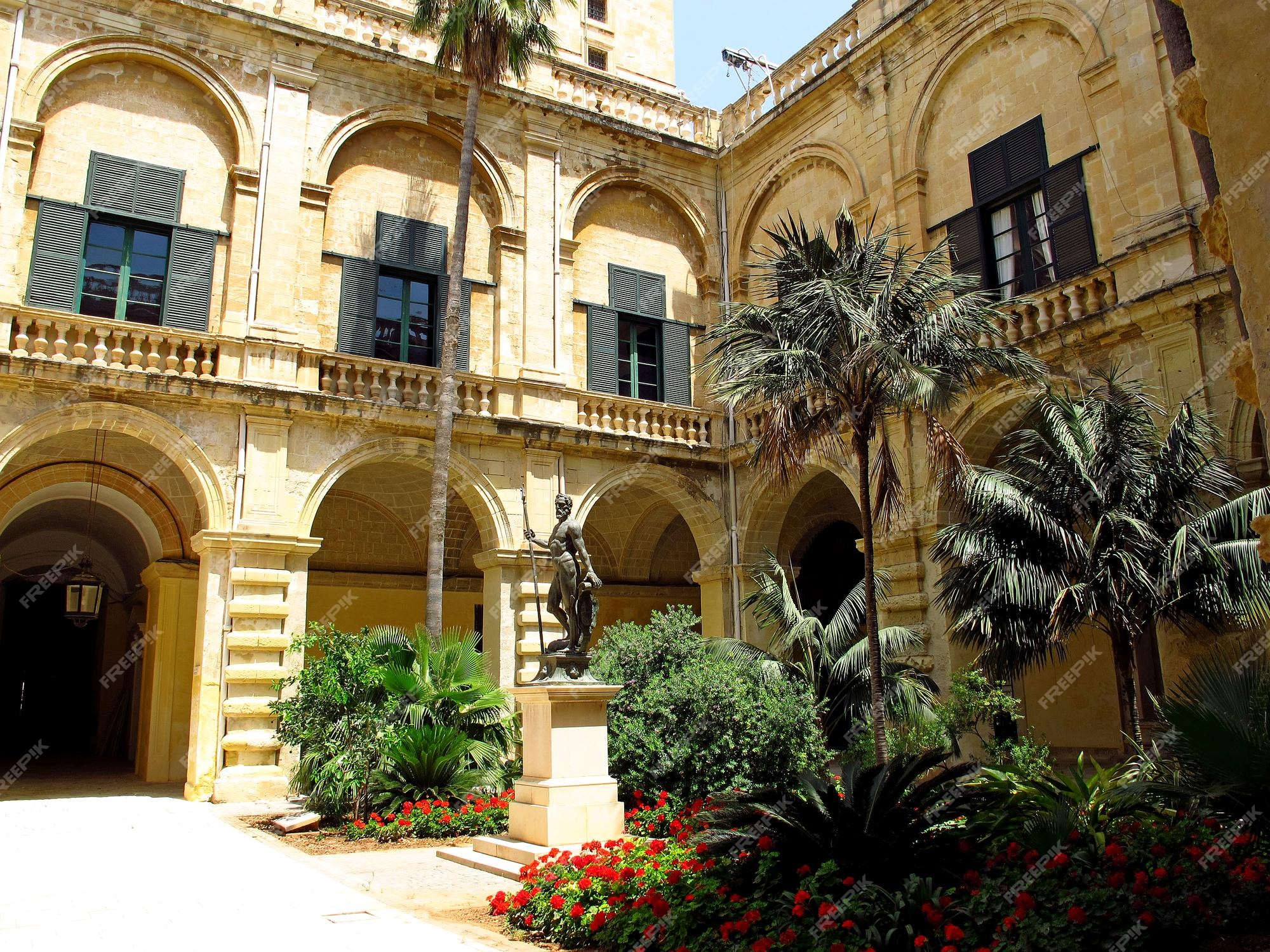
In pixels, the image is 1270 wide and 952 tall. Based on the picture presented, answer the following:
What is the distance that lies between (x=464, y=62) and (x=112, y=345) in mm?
6696

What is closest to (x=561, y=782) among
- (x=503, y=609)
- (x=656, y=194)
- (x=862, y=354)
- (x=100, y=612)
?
(x=862, y=354)

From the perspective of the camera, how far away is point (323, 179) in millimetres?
16141

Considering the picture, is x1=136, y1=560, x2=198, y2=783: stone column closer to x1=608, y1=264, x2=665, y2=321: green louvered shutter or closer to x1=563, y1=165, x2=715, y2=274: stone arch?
x1=608, y1=264, x2=665, y2=321: green louvered shutter

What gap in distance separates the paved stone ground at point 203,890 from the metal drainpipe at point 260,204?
7.36m

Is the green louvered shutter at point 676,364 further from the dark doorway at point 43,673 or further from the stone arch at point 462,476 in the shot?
the dark doorway at point 43,673

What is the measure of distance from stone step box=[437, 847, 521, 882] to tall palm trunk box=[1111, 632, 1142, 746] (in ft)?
19.8

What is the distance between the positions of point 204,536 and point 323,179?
6.00 metres

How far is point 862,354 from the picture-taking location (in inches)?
418

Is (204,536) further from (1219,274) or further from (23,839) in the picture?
(1219,274)

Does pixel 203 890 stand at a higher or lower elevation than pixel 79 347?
lower

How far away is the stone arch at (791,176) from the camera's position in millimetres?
17406

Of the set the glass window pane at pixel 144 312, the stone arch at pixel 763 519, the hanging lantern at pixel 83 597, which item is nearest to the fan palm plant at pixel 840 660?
the stone arch at pixel 763 519

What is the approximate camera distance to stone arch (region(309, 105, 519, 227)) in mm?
16297

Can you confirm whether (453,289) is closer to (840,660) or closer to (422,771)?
(422,771)
